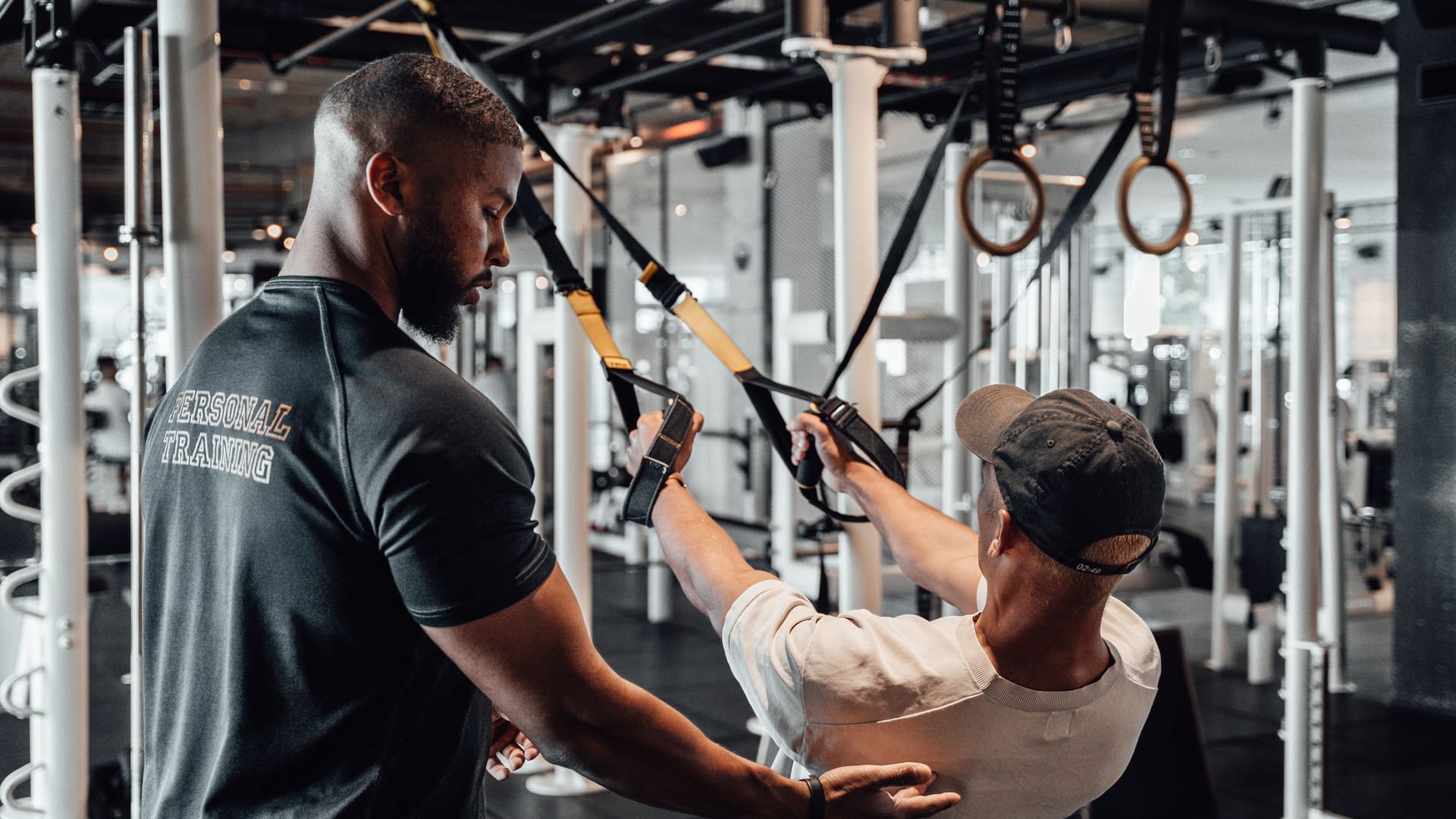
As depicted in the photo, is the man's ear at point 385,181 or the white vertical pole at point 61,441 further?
the white vertical pole at point 61,441

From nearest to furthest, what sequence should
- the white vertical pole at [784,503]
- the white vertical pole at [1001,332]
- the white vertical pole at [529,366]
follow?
1. the white vertical pole at [529,366]
2. the white vertical pole at [784,503]
3. the white vertical pole at [1001,332]

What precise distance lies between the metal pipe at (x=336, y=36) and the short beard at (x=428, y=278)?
7.20ft

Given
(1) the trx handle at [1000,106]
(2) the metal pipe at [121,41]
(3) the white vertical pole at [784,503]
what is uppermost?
(2) the metal pipe at [121,41]

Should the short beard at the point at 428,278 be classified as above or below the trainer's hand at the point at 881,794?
above

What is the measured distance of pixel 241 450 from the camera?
131 centimetres

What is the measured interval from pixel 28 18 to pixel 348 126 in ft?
7.06

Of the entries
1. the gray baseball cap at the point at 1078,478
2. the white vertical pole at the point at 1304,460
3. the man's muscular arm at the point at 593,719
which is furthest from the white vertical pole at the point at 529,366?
the man's muscular arm at the point at 593,719

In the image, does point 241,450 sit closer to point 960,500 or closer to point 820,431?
point 820,431

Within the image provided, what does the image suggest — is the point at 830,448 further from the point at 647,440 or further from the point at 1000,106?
the point at 1000,106

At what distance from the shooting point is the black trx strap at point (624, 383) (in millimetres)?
1931

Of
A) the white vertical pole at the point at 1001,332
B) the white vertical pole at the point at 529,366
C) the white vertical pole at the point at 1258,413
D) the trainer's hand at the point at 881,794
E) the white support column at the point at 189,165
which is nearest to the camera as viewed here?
the trainer's hand at the point at 881,794

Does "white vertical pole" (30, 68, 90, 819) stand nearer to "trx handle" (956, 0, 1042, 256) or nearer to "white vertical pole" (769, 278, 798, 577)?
"trx handle" (956, 0, 1042, 256)

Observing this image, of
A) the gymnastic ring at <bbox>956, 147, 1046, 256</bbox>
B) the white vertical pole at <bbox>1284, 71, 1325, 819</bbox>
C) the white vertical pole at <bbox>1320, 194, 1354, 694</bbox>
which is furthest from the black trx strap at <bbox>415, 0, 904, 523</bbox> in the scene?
the white vertical pole at <bbox>1320, 194, 1354, 694</bbox>

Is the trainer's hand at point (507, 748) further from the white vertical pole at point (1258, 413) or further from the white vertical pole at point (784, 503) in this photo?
the white vertical pole at point (1258, 413)
